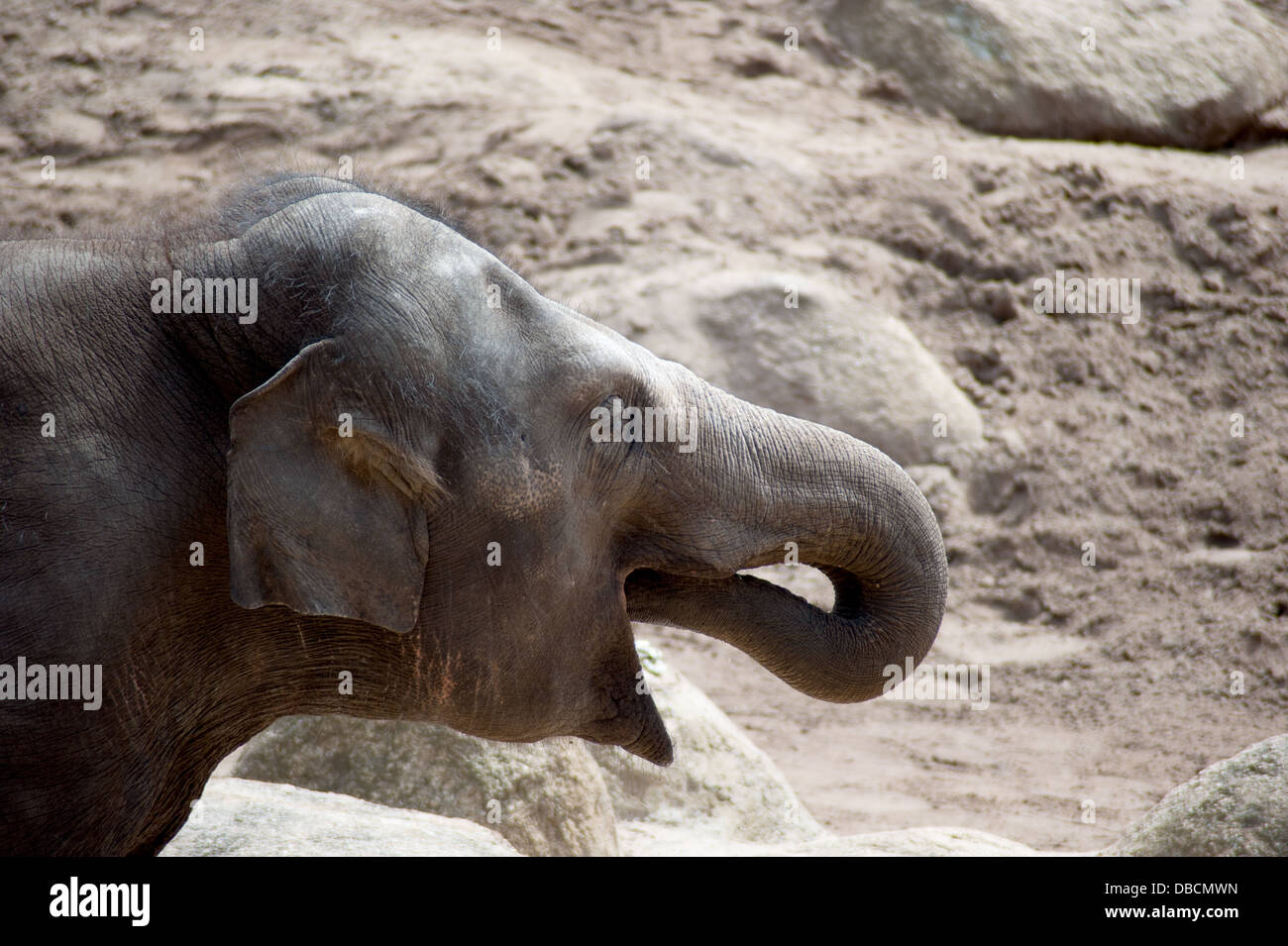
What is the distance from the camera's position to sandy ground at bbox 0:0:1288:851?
7.36 metres

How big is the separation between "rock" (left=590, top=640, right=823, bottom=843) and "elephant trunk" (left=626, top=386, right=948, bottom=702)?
7.72 ft

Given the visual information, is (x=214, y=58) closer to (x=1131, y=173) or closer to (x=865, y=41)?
(x=865, y=41)

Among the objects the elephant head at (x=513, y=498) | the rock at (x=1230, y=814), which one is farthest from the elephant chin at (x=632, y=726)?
the rock at (x=1230, y=814)

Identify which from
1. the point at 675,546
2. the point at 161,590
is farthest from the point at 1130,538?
the point at 161,590

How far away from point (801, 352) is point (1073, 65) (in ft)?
12.6

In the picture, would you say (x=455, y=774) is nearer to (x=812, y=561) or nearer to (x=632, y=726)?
(x=632, y=726)

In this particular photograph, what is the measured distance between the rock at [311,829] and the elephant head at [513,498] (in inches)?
44.0

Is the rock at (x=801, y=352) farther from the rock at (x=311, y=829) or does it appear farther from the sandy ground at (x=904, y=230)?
the rock at (x=311, y=829)

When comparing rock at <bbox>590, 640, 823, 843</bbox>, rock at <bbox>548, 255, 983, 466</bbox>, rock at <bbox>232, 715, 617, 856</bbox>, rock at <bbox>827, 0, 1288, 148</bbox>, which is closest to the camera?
rock at <bbox>232, 715, 617, 856</bbox>

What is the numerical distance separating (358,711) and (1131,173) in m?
9.06

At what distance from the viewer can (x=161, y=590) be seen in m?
2.24

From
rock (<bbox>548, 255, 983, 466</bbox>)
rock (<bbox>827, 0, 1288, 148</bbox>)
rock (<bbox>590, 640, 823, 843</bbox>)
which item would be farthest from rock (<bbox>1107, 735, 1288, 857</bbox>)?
rock (<bbox>827, 0, 1288, 148</bbox>)

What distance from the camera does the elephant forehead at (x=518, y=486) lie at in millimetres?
2332

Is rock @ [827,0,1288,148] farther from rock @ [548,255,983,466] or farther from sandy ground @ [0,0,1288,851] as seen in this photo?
rock @ [548,255,983,466]
